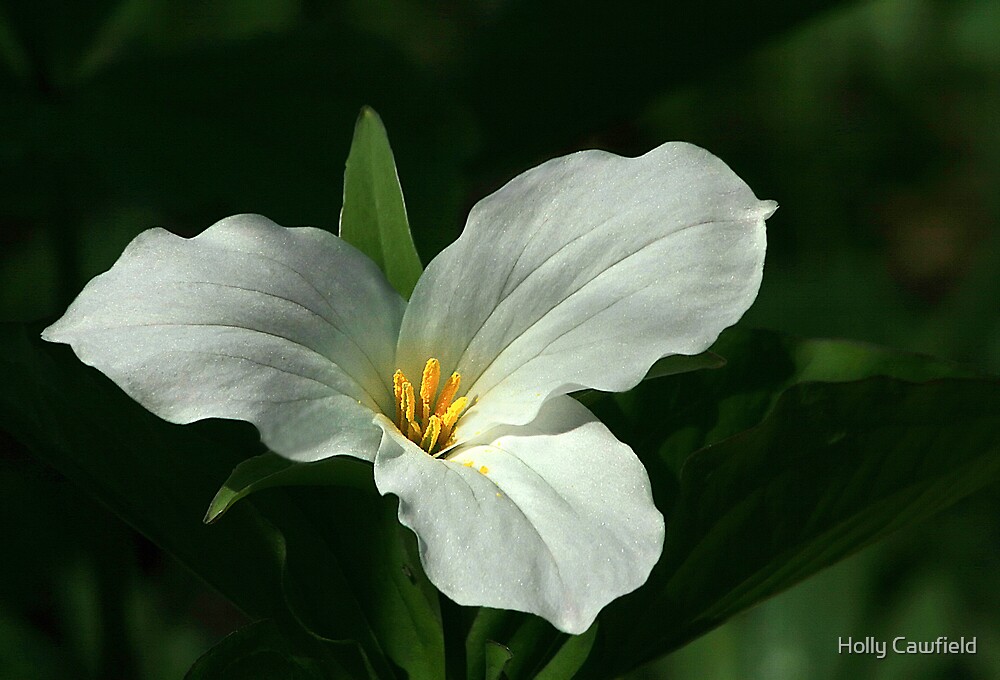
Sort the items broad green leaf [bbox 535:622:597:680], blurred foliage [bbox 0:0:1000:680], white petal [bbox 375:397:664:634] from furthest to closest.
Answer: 1. blurred foliage [bbox 0:0:1000:680]
2. broad green leaf [bbox 535:622:597:680]
3. white petal [bbox 375:397:664:634]

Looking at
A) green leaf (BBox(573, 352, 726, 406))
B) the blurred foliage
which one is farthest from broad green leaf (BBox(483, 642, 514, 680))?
the blurred foliage

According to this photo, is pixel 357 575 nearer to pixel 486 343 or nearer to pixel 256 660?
pixel 256 660

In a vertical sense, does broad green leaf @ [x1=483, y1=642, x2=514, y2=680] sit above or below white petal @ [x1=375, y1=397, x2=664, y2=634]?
below

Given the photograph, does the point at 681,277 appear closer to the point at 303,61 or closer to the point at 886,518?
the point at 886,518

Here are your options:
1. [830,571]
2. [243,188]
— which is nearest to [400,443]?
[243,188]

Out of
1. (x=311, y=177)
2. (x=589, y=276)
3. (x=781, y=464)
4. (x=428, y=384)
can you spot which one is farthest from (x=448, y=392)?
(x=311, y=177)

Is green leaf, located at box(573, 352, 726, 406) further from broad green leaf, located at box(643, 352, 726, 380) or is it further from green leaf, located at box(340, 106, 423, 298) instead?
green leaf, located at box(340, 106, 423, 298)

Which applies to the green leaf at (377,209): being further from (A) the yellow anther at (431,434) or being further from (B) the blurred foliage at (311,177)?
(B) the blurred foliage at (311,177)

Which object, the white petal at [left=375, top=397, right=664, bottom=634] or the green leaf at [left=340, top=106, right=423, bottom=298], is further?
the green leaf at [left=340, top=106, right=423, bottom=298]

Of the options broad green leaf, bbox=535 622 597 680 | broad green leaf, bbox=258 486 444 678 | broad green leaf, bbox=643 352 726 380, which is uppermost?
broad green leaf, bbox=643 352 726 380
